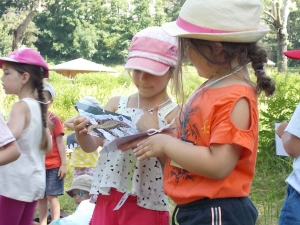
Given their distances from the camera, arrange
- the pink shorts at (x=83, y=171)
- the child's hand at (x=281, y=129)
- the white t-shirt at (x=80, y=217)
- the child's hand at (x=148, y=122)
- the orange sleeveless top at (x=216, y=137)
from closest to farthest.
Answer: the orange sleeveless top at (x=216, y=137) < the child's hand at (x=148, y=122) < the child's hand at (x=281, y=129) < the white t-shirt at (x=80, y=217) < the pink shorts at (x=83, y=171)

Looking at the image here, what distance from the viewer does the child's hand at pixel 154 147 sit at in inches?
68.9

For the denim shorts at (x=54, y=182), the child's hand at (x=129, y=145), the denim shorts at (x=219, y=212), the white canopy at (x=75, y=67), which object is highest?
the child's hand at (x=129, y=145)

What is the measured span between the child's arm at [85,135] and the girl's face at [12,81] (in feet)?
3.36

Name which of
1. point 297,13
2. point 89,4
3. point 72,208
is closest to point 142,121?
point 72,208

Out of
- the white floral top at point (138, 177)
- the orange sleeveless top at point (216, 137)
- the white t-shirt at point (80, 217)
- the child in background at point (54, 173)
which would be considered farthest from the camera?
the child in background at point (54, 173)

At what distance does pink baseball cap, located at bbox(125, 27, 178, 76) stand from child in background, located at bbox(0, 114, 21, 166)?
609mm

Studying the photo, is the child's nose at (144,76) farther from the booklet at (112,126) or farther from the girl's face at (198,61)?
the girl's face at (198,61)

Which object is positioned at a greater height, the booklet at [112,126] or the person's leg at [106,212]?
the booklet at [112,126]

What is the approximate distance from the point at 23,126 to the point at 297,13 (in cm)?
5167

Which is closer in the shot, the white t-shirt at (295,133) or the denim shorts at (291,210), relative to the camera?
the white t-shirt at (295,133)

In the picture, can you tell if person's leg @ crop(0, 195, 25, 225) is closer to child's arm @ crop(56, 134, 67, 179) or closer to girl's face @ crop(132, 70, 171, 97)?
girl's face @ crop(132, 70, 171, 97)

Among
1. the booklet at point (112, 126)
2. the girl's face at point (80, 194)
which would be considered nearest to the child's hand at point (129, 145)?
the booklet at point (112, 126)

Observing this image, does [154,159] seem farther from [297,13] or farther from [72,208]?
[297,13]

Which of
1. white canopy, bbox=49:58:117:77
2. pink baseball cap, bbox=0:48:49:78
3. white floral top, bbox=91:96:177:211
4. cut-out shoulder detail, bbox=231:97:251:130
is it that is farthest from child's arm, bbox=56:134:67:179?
white canopy, bbox=49:58:117:77
